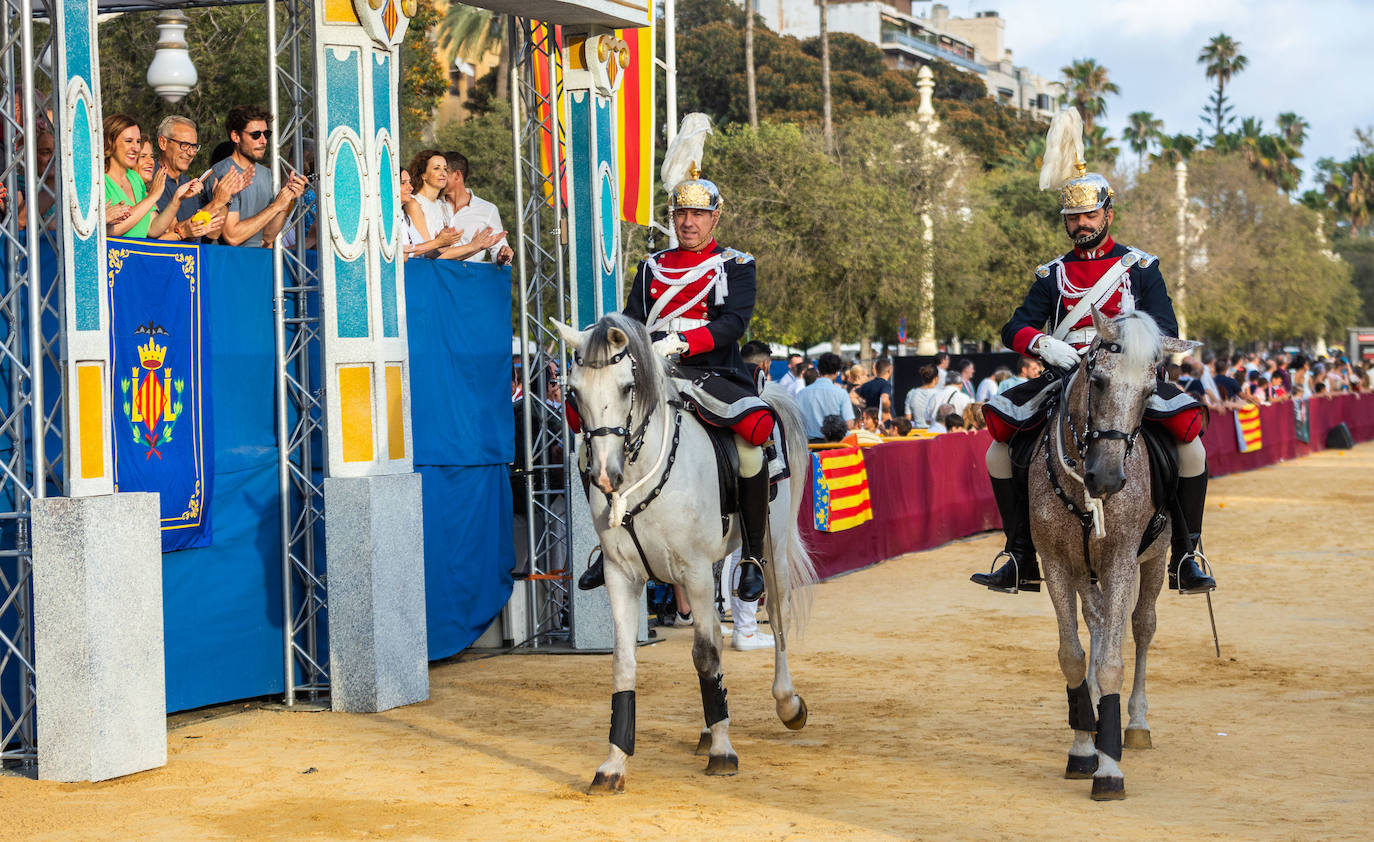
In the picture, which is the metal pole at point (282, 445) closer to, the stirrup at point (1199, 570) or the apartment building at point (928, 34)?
the stirrup at point (1199, 570)

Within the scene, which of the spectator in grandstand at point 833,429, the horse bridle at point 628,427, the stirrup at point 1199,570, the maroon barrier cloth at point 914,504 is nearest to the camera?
the horse bridle at point 628,427

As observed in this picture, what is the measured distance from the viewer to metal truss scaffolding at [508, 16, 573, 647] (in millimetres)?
11820

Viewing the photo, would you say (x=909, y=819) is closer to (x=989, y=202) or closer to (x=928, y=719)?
(x=928, y=719)

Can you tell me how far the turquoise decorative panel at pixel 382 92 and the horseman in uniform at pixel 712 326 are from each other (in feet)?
7.79

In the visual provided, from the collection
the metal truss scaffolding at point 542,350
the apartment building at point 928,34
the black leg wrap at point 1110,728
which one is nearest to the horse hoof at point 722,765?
the black leg wrap at point 1110,728

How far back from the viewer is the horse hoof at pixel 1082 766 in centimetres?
752

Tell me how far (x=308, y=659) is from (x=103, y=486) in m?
2.53

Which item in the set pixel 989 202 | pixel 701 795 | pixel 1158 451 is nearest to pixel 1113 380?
pixel 1158 451

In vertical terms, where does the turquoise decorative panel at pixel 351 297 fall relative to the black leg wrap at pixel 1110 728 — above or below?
above

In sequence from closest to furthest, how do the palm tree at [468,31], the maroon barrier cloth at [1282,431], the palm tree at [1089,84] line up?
the maroon barrier cloth at [1282,431] → the palm tree at [468,31] → the palm tree at [1089,84]

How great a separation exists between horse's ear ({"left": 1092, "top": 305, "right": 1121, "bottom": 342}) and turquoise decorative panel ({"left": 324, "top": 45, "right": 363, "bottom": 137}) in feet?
16.7

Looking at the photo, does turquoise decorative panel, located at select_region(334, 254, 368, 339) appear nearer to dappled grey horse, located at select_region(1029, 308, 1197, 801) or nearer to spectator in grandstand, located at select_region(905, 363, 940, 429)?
dappled grey horse, located at select_region(1029, 308, 1197, 801)

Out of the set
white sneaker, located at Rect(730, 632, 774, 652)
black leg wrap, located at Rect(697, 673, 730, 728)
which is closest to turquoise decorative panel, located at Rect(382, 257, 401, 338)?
black leg wrap, located at Rect(697, 673, 730, 728)

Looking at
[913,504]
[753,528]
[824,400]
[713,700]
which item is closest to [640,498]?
[753,528]
